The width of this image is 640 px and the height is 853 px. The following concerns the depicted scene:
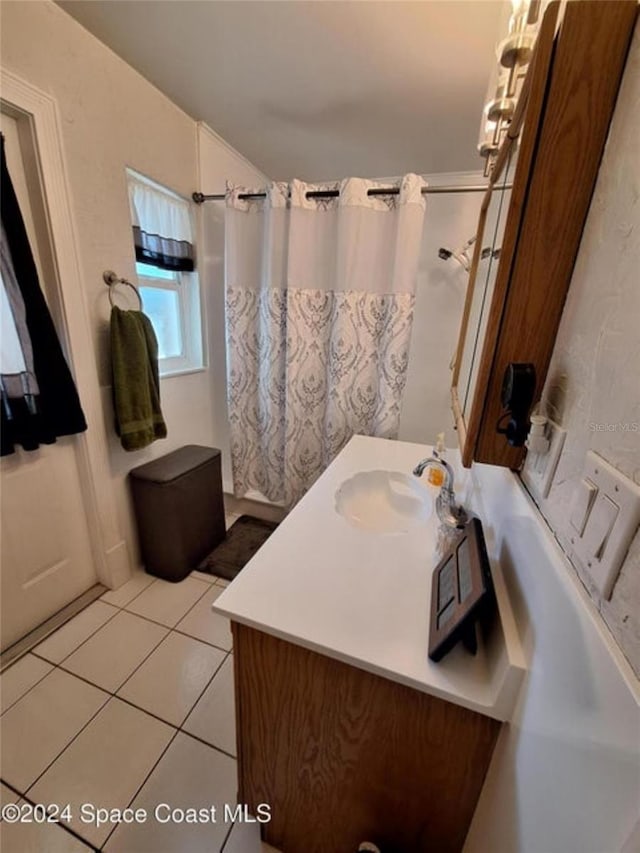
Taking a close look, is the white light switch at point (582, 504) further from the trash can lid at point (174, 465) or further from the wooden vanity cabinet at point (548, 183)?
the trash can lid at point (174, 465)

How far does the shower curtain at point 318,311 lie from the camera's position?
5.60 feet

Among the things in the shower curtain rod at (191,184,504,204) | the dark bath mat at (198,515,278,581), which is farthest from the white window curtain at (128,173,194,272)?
the dark bath mat at (198,515,278,581)

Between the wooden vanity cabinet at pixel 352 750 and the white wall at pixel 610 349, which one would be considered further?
the wooden vanity cabinet at pixel 352 750

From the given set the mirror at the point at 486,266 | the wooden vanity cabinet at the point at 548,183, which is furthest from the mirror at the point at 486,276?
the wooden vanity cabinet at the point at 548,183

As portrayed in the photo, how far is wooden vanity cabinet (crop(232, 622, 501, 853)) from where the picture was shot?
2.04 ft

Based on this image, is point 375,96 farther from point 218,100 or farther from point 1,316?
point 1,316

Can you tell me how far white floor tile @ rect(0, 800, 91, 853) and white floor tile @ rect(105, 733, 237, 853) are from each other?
0.10 m

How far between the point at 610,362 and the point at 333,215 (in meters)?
1.69

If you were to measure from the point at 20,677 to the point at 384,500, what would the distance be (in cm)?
153

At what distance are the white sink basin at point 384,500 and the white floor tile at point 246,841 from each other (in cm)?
87

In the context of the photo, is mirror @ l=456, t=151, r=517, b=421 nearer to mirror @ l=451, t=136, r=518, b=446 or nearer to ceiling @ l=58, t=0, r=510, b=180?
mirror @ l=451, t=136, r=518, b=446

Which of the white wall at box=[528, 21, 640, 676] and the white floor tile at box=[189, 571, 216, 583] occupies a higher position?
the white wall at box=[528, 21, 640, 676]

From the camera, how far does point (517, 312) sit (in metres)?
0.58

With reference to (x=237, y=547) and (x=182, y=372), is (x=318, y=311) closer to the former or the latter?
(x=182, y=372)
